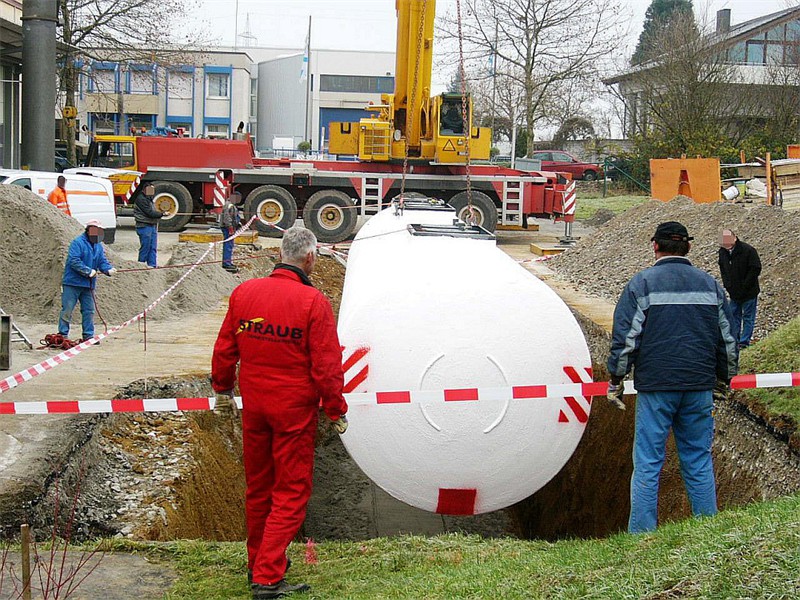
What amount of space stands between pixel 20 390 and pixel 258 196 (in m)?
13.6

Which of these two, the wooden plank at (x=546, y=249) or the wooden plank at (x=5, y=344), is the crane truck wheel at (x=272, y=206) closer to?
the wooden plank at (x=546, y=249)

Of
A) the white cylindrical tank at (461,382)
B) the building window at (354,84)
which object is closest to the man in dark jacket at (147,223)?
the white cylindrical tank at (461,382)

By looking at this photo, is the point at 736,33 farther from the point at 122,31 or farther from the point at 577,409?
the point at 577,409

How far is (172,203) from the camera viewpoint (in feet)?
71.7

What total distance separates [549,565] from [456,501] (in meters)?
1.45

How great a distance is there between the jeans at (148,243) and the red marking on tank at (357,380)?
10389mm

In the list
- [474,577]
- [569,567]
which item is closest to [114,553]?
[474,577]

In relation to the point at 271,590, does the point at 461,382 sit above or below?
above

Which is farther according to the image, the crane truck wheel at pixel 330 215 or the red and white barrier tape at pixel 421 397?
the crane truck wheel at pixel 330 215

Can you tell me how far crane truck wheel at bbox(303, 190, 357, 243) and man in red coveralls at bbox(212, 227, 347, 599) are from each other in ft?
55.4

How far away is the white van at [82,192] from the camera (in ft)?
56.6

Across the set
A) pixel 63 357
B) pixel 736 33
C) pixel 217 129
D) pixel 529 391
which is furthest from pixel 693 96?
pixel 217 129

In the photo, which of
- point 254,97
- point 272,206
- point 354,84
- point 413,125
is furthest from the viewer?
point 354,84

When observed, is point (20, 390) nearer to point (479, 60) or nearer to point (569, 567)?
point (569, 567)
